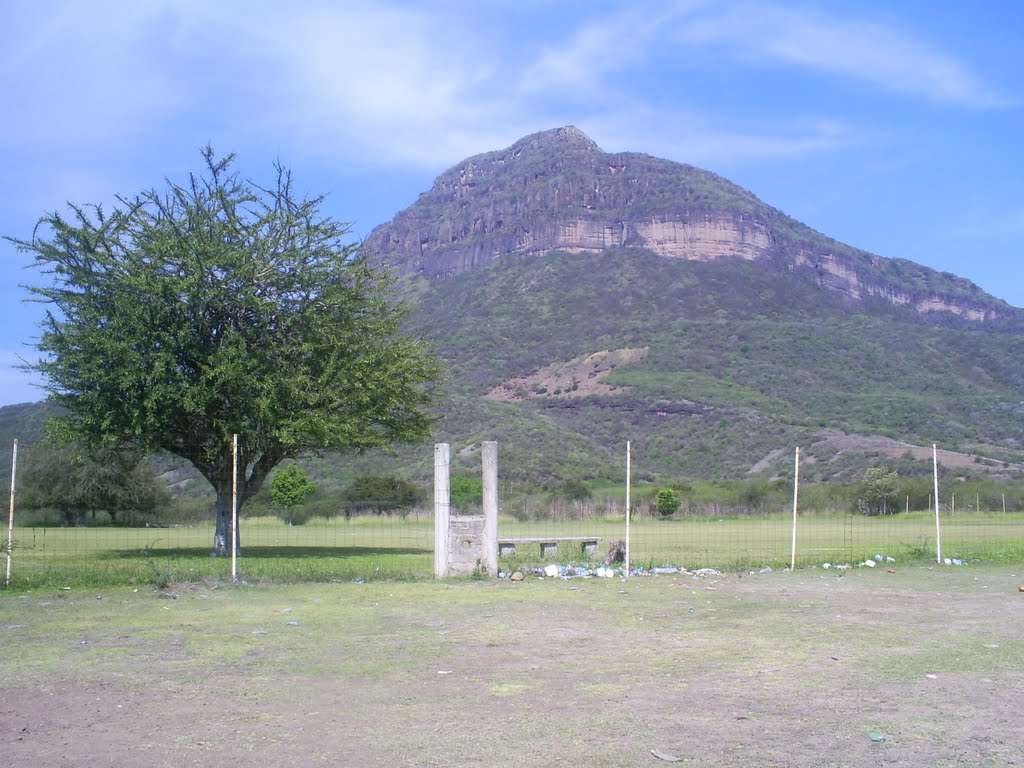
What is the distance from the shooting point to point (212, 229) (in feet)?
76.0

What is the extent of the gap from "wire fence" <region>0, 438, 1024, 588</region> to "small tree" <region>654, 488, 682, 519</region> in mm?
311

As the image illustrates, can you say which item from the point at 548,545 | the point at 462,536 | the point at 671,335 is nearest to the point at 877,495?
the point at 548,545

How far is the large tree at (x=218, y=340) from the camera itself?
71.9 ft

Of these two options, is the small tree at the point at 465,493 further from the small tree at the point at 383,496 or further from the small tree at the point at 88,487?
the small tree at the point at 88,487

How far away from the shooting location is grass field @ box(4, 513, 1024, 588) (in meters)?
16.9

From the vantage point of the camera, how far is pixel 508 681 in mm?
8195

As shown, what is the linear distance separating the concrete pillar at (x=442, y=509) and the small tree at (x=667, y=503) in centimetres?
2535

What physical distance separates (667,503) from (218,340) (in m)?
→ 23.6

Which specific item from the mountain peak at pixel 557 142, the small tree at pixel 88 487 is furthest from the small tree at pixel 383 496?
the mountain peak at pixel 557 142

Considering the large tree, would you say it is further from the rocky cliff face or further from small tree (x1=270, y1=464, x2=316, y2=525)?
the rocky cliff face

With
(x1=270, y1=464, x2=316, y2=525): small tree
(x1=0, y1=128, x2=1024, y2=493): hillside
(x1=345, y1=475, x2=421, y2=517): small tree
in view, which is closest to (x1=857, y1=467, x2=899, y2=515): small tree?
(x1=0, y1=128, x2=1024, y2=493): hillside

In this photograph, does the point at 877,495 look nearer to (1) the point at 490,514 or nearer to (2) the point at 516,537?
(2) the point at 516,537

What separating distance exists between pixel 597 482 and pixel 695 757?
1742 inches

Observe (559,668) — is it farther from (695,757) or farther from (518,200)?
(518,200)
